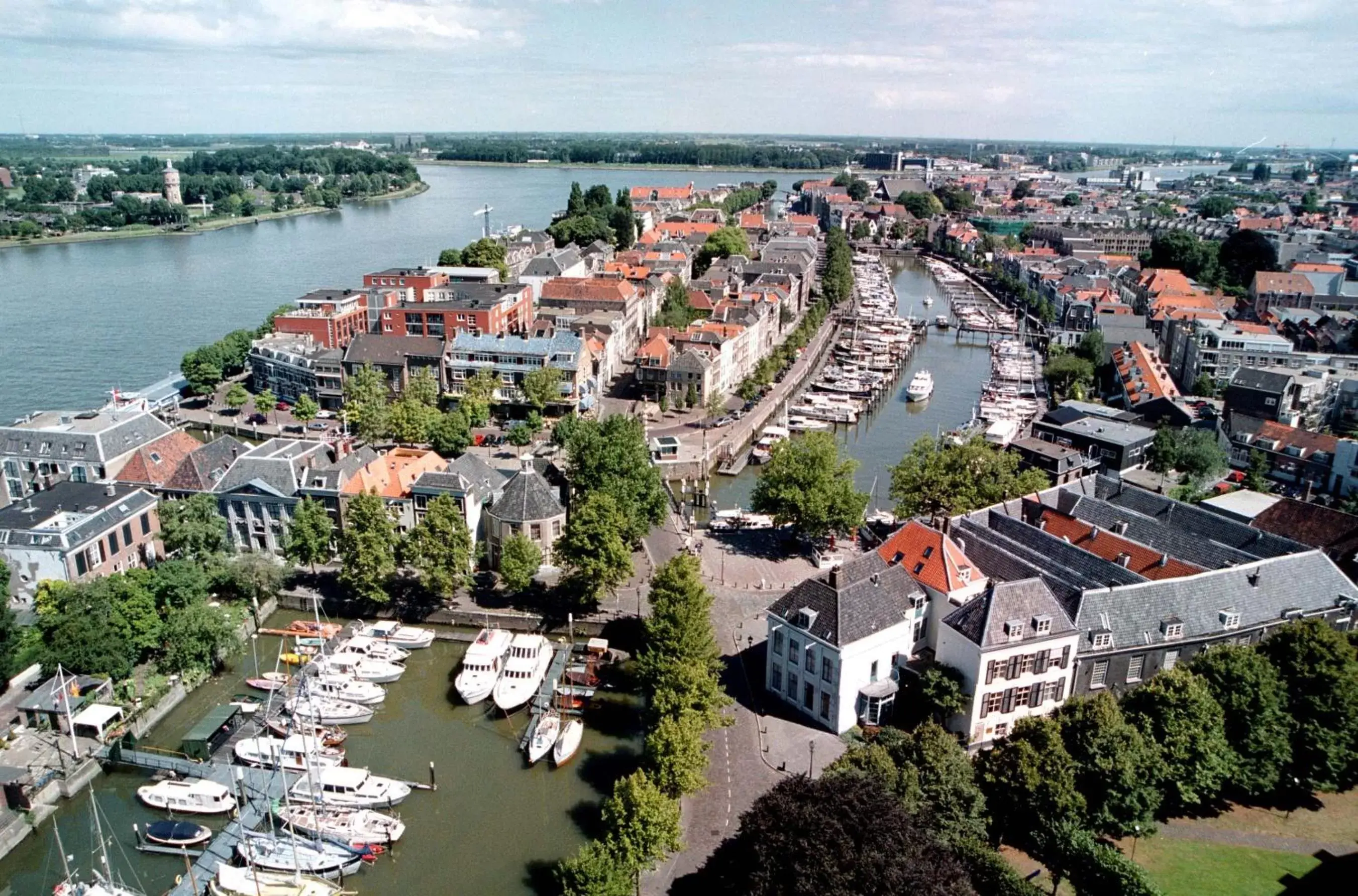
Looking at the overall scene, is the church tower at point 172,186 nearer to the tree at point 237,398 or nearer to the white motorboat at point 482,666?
the tree at point 237,398

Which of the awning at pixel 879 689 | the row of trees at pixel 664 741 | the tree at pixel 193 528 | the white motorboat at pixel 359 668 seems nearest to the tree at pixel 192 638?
the white motorboat at pixel 359 668

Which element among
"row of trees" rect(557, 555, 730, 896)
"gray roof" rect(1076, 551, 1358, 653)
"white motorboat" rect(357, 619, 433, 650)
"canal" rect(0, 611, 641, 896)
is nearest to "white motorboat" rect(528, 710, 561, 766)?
"canal" rect(0, 611, 641, 896)

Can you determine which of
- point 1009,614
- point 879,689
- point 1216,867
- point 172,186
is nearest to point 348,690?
point 879,689

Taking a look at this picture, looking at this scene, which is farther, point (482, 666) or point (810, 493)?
point (810, 493)

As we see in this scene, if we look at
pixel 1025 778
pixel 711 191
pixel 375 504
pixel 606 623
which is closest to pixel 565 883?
pixel 1025 778

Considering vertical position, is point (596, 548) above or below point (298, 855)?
above

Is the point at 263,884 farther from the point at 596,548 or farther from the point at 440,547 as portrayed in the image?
the point at 596,548
